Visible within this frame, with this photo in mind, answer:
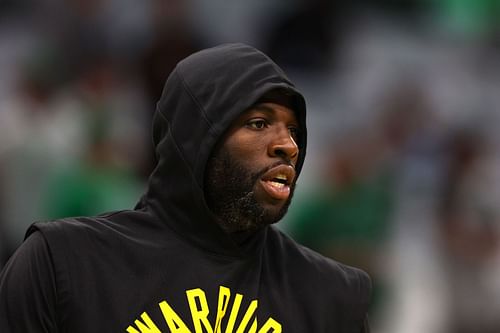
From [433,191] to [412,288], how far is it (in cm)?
100

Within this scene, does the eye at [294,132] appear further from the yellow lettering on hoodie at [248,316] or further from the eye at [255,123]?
the yellow lettering on hoodie at [248,316]

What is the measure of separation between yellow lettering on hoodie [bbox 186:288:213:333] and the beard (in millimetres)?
217

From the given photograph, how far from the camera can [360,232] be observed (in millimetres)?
7137

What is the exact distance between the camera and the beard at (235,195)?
3305 mm

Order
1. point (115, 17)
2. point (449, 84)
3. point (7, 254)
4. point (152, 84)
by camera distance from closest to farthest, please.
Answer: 1. point (7, 254)
2. point (152, 84)
3. point (115, 17)
4. point (449, 84)

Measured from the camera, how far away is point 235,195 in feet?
10.9

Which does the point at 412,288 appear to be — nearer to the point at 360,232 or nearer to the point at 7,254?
the point at 360,232

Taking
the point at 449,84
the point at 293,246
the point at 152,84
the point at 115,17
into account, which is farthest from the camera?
the point at 449,84

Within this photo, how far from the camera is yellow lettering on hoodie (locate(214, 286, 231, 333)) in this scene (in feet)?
10.7

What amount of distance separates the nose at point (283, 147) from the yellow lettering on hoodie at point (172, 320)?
18.7 inches

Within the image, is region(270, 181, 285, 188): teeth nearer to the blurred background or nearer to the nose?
the nose

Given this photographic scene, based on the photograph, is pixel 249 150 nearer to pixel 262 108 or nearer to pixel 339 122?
pixel 262 108

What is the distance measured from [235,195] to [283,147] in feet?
0.58

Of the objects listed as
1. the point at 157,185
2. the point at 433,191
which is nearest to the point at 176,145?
the point at 157,185
